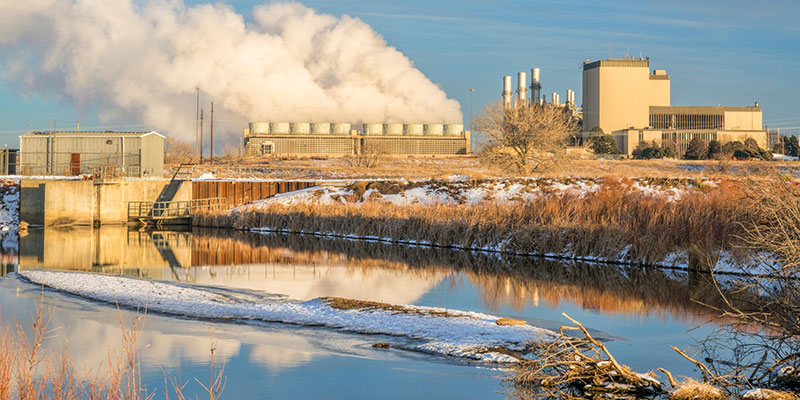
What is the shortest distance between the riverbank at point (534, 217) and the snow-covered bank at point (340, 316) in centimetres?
638

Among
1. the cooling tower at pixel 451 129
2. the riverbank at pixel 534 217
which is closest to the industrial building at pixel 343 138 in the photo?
the cooling tower at pixel 451 129

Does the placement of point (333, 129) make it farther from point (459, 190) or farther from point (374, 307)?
point (374, 307)

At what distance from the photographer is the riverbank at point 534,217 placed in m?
24.1

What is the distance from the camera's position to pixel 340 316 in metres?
15.1

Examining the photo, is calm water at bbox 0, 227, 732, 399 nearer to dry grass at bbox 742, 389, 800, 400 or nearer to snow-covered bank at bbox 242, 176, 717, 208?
dry grass at bbox 742, 389, 800, 400

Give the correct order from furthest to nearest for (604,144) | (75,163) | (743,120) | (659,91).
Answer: (659,91) → (743,120) → (604,144) → (75,163)

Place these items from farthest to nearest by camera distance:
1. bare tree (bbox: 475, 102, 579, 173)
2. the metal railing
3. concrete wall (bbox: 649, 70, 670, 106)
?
concrete wall (bbox: 649, 70, 670, 106) < bare tree (bbox: 475, 102, 579, 173) < the metal railing

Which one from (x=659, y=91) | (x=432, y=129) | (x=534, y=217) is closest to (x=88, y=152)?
(x=534, y=217)

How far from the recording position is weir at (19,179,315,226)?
4569 centimetres

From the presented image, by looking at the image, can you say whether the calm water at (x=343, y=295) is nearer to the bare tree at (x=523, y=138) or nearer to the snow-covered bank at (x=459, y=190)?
the snow-covered bank at (x=459, y=190)

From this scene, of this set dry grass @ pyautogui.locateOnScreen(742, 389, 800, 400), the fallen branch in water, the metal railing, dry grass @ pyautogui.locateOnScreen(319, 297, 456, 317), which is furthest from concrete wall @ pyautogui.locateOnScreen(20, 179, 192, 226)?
dry grass @ pyautogui.locateOnScreen(742, 389, 800, 400)

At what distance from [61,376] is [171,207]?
42.5m

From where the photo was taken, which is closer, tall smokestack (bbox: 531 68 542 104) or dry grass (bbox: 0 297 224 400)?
dry grass (bbox: 0 297 224 400)

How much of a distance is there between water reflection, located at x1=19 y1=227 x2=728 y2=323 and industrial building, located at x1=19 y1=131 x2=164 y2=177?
69.7ft
